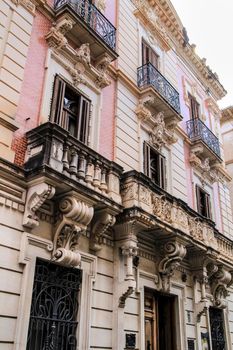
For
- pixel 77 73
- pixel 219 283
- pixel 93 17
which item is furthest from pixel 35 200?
pixel 219 283

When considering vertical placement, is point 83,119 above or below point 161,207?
above

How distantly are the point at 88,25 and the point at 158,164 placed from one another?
4.95 metres

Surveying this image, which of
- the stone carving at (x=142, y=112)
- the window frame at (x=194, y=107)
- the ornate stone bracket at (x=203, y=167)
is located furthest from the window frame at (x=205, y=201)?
the stone carving at (x=142, y=112)

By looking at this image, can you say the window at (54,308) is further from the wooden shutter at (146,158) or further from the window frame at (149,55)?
the window frame at (149,55)

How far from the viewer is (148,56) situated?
15.0 m

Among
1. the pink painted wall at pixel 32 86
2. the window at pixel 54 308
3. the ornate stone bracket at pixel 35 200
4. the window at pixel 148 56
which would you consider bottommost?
the window at pixel 54 308

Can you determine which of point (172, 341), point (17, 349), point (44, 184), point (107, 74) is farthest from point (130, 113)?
point (17, 349)

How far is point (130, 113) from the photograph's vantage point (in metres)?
12.2

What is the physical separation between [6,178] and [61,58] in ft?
13.7

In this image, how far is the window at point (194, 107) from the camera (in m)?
17.6

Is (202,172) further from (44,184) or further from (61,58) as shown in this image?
(44,184)

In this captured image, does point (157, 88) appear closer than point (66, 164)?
No

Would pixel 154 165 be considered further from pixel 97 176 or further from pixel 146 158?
pixel 97 176

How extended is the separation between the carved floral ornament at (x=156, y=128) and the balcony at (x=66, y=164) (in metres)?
4.11
